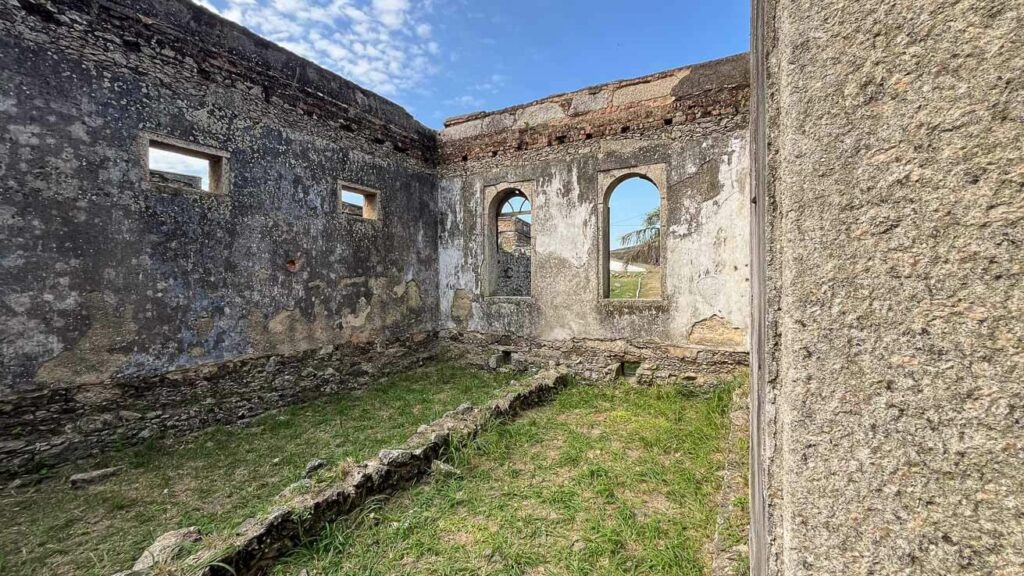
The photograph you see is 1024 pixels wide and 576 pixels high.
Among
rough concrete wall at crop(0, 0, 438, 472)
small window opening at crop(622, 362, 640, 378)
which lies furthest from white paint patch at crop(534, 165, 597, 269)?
rough concrete wall at crop(0, 0, 438, 472)

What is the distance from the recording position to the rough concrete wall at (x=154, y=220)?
11.4 feet

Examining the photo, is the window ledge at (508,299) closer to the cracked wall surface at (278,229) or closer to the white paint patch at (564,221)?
the cracked wall surface at (278,229)

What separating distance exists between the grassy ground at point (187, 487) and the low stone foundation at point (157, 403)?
0.68 ft

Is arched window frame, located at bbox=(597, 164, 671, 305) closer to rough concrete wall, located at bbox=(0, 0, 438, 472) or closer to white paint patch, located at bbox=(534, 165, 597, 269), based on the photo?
white paint patch, located at bbox=(534, 165, 597, 269)

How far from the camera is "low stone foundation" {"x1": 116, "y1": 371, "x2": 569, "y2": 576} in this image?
220 centimetres

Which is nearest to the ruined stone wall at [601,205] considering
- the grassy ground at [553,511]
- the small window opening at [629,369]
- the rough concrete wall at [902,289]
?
the small window opening at [629,369]

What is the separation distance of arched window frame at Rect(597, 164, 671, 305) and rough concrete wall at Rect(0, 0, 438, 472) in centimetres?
350

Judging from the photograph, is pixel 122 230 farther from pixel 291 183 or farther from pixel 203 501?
pixel 203 501

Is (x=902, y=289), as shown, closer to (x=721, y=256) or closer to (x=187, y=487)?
(x=187, y=487)

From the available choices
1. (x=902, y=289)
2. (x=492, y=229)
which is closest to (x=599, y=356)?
(x=492, y=229)

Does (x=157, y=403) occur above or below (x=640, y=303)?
below

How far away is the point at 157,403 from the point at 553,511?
4109 millimetres

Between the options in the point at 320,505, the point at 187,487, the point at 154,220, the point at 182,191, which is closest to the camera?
the point at 320,505

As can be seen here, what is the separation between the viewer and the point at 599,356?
20.1 feet
